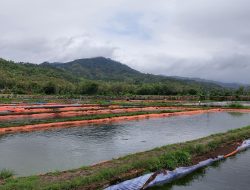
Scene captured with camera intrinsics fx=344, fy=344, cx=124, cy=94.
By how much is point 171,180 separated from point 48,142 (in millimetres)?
9275

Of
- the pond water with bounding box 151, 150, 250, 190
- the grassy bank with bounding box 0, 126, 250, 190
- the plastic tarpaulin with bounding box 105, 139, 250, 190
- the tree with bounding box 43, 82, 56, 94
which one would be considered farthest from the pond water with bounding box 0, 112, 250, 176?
the tree with bounding box 43, 82, 56, 94

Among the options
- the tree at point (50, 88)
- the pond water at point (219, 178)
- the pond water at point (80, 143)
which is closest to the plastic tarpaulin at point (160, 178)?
the pond water at point (219, 178)

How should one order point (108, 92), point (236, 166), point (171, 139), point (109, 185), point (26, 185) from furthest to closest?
point (108, 92) < point (171, 139) < point (236, 166) < point (109, 185) < point (26, 185)

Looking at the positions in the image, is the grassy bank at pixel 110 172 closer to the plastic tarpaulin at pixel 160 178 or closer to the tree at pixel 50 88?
the plastic tarpaulin at pixel 160 178

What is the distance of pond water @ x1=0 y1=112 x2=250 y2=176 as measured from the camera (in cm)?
1456

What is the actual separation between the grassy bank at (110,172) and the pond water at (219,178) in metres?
0.79

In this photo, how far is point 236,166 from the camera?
14.4 m

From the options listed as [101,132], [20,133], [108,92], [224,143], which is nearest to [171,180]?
[224,143]

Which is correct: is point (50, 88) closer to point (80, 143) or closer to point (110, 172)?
point (80, 143)

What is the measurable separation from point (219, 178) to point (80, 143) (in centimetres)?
873

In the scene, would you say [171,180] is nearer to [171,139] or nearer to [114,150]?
[114,150]

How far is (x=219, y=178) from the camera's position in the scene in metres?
12.7

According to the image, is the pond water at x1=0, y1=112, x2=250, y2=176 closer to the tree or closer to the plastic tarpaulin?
the plastic tarpaulin

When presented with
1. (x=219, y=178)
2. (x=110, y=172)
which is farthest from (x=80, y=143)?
(x=219, y=178)
